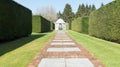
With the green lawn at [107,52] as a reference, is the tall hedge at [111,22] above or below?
above

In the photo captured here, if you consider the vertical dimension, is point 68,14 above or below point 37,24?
above

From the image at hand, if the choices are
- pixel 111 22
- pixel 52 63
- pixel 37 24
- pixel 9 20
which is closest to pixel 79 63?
pixel 52 63

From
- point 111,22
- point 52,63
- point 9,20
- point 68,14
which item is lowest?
point 52,63

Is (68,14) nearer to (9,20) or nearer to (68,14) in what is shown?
(68,14)

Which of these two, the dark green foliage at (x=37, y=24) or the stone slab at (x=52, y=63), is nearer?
the stone slab at (x=52, y=63)

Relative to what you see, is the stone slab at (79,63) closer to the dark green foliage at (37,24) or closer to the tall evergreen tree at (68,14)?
the dark green foliage at (37,24)

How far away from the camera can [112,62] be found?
26.6 ft

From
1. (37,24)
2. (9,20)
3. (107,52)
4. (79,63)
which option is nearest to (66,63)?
(79,63)

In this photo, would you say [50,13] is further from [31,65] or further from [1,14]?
[31,65]

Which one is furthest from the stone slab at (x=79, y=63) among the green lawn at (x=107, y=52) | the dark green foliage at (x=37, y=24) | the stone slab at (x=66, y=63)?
the dark green foliage at (x=37, y=24)

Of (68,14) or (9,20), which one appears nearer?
(9,20)

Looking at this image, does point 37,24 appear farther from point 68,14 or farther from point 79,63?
point 68,14

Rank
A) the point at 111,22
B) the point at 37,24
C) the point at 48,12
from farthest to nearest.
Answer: the point at 48,12 → the point at 37,24 → the point at 111,22

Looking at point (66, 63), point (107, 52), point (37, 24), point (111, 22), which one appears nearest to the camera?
point (66, 63)
